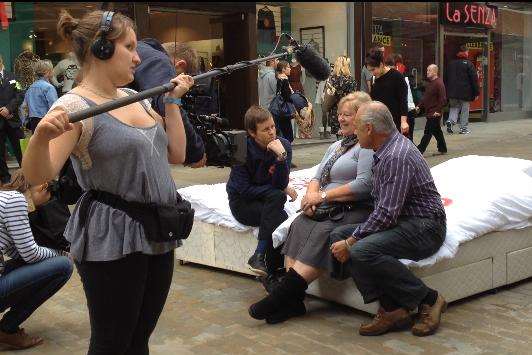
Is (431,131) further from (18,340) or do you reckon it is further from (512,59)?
(512,59)

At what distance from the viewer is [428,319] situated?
4.22 meters

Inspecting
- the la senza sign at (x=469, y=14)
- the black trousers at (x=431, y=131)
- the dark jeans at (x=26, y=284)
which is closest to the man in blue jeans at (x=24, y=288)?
the dark jeans at (x=26, y=284)

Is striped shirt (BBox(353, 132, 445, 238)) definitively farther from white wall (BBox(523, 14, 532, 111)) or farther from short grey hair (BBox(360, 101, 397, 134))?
white wall (BBox(523, 14, 532, 111))

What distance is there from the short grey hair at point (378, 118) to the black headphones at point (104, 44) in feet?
7.21

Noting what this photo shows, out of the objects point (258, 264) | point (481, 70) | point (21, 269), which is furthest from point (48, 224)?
point (481, 70)

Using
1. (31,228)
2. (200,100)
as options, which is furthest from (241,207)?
(200,100)

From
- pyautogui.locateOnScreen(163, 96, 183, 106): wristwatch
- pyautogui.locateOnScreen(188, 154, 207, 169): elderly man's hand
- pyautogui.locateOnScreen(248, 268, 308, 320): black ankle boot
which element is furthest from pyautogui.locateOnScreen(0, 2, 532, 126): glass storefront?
pyautogui.locateOnScreen(163, 96, 183, 106): wristwatch

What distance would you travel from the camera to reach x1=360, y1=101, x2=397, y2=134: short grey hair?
431cm

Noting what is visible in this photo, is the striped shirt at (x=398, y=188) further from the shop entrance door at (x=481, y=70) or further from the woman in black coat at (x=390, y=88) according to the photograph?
the shop entrance door at (x=481, y=70)

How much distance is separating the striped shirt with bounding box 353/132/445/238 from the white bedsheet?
0.30m

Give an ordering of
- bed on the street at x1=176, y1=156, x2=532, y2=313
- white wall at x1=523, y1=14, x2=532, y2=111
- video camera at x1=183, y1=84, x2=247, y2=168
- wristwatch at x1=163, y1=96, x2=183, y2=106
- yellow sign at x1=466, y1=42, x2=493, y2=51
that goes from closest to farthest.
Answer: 1. wristwatch at x1=163, y1=96, x2=183, y2=106
2. video camera at x1=183, y1=84, x2=247, y2=168
3. bed on the street at x1=176, y1=156, x2=532, y2=313
4. yellow sign at x1=466, y1=42, x2=493, y2=51
5. white wall at x1=523, y1=14, x2=532, y2=111

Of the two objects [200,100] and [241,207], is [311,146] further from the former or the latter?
[200,100]

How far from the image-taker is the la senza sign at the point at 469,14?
61.8 ft

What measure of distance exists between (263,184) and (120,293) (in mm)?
2798
